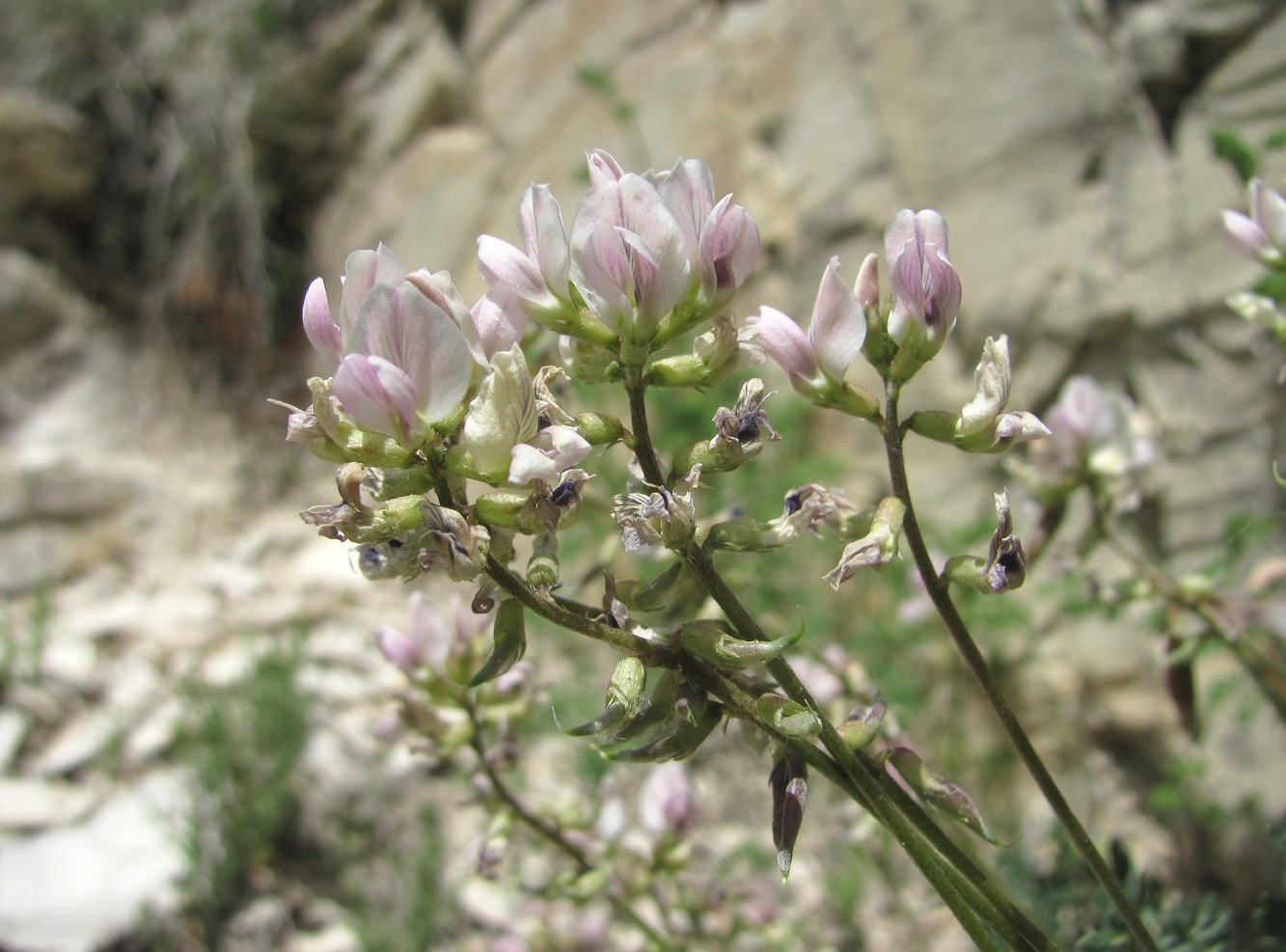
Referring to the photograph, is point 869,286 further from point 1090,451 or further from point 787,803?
point 1090,451

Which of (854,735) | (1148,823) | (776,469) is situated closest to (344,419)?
(854,735)

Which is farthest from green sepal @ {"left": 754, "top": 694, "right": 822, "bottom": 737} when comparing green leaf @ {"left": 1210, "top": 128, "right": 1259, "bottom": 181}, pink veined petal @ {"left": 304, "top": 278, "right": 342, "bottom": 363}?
green leaf @ {"left": 1210, "top": 128, "right": 1259, "bottom": 181}

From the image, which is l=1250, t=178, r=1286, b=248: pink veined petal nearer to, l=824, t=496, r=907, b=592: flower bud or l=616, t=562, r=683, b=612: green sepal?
l=824, t=496, r=907, b=592: flower bud

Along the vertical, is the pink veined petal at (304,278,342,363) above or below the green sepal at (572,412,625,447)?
above

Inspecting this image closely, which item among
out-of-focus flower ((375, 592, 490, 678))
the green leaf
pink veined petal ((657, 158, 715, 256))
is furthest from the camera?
the green leaf

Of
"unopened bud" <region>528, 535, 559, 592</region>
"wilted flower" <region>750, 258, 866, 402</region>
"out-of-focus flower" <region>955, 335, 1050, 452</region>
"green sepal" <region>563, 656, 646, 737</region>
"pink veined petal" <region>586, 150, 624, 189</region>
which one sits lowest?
"green sepal" <region>563, 656, 646, 737</region>

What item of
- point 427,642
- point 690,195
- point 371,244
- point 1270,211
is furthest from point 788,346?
point 371,244
